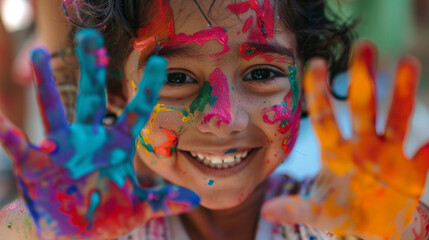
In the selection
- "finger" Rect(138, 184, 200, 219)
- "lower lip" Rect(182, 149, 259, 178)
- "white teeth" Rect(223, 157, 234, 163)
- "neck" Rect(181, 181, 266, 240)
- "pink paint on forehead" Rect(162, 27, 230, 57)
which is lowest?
"neck" Rect(181, 181, 266, 240)

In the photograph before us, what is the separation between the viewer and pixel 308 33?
54.1 inches

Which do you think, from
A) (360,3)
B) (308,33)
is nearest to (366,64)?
(308,33)

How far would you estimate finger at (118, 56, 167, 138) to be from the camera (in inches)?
38.1

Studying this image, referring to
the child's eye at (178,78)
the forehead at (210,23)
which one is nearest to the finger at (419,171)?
the forehead at (210,23)

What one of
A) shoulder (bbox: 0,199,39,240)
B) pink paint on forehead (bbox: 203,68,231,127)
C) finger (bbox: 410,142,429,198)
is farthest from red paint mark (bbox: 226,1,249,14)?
shoulder (bbox: 0,199,39,240)

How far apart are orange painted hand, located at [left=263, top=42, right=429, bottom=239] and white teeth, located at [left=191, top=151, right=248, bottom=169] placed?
0.30 metres

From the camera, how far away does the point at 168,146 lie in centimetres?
124

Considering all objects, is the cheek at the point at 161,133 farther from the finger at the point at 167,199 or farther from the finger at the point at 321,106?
the finger at the point at 321,106

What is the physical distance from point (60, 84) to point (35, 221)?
828mm

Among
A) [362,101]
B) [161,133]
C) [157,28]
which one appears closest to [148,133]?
[161,133]

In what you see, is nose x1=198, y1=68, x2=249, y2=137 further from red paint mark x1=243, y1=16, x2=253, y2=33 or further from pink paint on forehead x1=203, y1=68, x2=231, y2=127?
red paint mark x1=243, y1=16, x2=253, y2=33

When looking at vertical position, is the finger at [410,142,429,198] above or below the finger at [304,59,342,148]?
below

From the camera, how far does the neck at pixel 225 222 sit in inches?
57.2

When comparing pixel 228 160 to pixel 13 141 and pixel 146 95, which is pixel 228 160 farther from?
pixel 13 141
